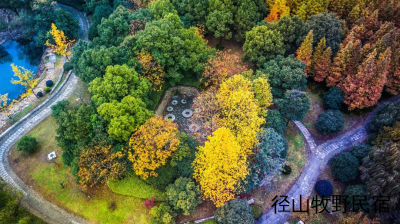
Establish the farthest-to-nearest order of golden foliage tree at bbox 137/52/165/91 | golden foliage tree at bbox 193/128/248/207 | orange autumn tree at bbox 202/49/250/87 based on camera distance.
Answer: orange autumn tree at bbox 202/49/250/87 → golden foliage tree at bbox 137/52/165/91 → golden foliage tree at bbox 193/128/248/207

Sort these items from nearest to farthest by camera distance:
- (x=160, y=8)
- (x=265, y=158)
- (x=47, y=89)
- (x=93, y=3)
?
(x=265, y=158) < (x=47, y=89) < (x=160, y=8) < (x=93, y=3)

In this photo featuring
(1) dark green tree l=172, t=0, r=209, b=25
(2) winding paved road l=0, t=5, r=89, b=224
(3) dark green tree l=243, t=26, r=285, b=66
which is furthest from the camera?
(1) dark green tree l=172, t=0, r=209, b=25

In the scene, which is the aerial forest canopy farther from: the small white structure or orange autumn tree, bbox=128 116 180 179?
the small white structure

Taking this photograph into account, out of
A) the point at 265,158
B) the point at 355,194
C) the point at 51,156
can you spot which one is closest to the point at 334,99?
the point at 355,194

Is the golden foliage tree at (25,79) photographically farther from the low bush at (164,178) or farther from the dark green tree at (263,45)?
the dark green tree at (263,45)

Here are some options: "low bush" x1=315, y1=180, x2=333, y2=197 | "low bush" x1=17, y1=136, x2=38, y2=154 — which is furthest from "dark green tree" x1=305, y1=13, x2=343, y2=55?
"low bush" x1=17, y1=136, x2=38, y2=154

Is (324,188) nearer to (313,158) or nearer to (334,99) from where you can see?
(313,158)
